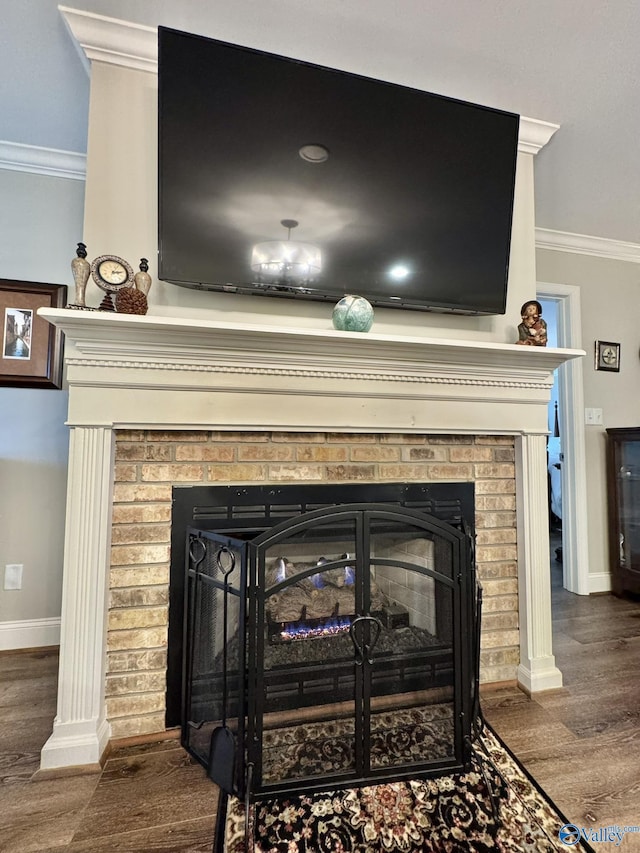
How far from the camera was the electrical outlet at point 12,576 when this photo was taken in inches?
76.3

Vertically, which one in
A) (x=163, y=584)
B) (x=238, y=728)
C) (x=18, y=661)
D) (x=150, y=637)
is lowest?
(x=18, y=661)

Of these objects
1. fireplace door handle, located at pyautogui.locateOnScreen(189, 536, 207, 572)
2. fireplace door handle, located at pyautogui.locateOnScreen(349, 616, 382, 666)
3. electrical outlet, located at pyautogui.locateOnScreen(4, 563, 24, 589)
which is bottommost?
electrical outlet, located at pyautogui.locateOnScreen(4, 563, 24, 589)

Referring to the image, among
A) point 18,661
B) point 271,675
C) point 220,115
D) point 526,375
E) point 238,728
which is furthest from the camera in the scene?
point 18,661

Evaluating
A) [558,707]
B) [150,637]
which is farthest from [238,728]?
[558,707]

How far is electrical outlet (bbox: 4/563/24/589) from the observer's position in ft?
6.36

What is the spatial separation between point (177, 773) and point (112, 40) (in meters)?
2.34

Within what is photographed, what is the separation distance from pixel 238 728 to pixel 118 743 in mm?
507

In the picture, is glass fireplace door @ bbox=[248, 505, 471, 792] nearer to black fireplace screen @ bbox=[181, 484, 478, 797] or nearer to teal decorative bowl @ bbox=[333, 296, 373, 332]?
black fireplace screen @ bbox=[181, 484, 478, 797]

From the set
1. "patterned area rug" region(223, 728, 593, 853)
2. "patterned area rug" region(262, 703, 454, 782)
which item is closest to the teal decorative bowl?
"patterned area rug" region(262, 703, 454, 782)

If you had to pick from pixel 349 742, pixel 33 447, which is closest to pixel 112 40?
pixel 33 447

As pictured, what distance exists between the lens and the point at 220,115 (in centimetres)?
133

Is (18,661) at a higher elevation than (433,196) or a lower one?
lower

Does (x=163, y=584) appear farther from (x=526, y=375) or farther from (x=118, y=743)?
(x=526, y=375)

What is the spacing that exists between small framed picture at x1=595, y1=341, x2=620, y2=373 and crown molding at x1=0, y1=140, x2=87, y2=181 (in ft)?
10.7
